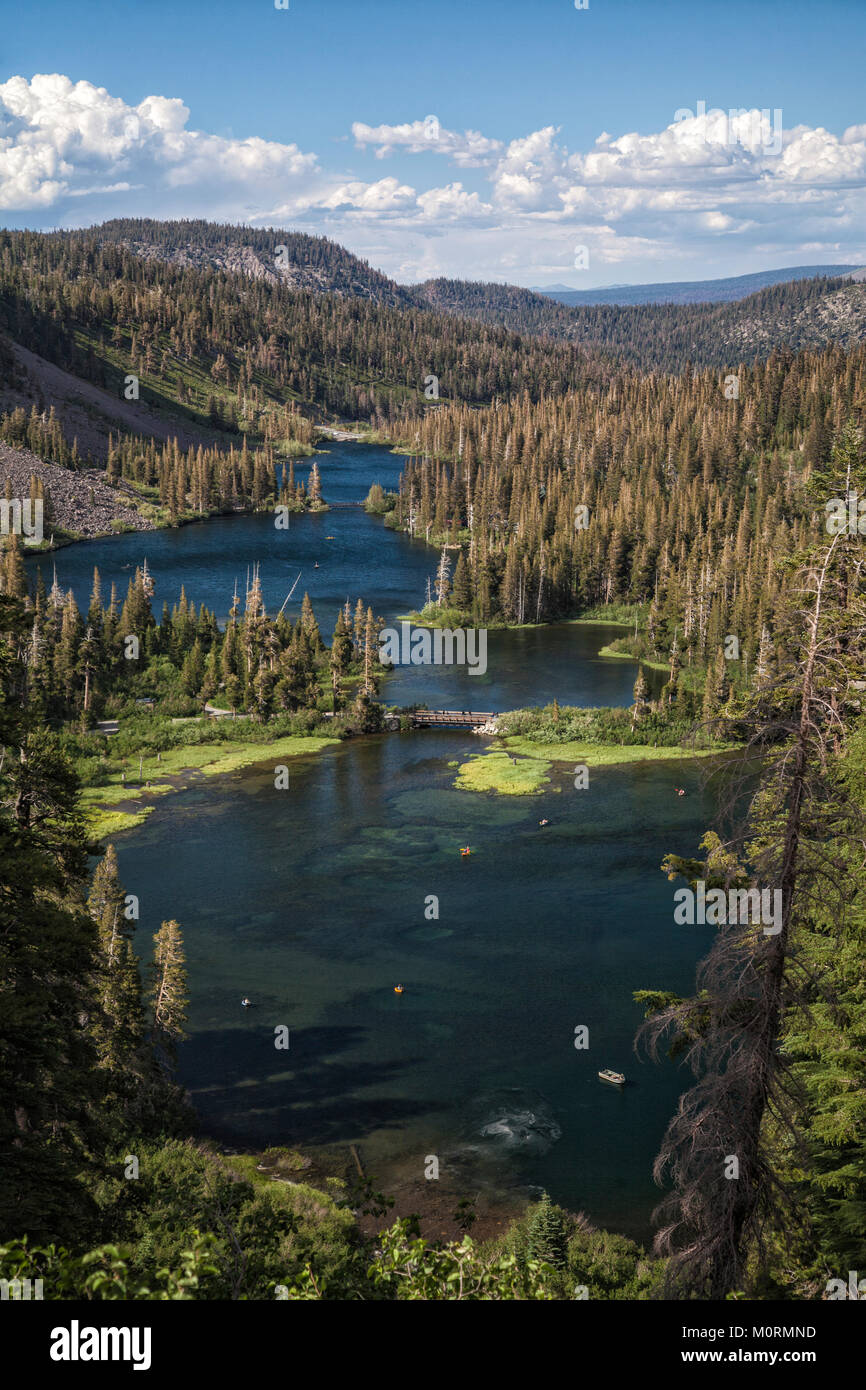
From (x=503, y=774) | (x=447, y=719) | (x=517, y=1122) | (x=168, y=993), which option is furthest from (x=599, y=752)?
(x=168, y=993)

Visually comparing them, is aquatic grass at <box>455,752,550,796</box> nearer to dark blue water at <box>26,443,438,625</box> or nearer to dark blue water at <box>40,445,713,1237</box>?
dark blue water at <box>40,445,713,1237</box>

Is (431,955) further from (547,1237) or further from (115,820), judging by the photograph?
(115,820)

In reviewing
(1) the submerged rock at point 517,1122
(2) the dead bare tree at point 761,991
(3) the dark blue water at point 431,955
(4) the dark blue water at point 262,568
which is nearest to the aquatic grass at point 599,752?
(3) the dark blue water at point 431,955

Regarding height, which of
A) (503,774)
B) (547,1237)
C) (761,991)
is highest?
(761,991)

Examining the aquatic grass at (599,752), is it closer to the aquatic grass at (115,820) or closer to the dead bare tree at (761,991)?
the aquatic grass at (115,820)

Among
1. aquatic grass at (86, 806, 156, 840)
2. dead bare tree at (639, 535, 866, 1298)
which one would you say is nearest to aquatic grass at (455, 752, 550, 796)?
aquatic grass at (86, 806, 156, 840)
